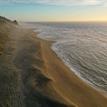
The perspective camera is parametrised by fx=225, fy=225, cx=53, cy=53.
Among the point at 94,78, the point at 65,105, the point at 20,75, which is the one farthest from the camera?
→ the point at 94,78

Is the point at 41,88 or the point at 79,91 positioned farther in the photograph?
the point at 79,91

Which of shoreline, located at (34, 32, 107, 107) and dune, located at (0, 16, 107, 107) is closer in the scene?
dune, located at (0, 16, 107, 107)

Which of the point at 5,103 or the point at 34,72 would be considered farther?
the point at 34,72

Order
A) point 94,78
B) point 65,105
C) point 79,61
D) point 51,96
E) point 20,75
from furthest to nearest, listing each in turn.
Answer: point 79,61, point 94,78, point 20,75, point 51,96, point 65,105

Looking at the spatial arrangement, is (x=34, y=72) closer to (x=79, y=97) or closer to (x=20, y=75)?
(x=20, y=75)

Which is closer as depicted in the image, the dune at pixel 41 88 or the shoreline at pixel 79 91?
the dune at pixel 41 88

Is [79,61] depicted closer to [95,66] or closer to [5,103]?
[95,66]

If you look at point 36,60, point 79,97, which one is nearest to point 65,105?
point 79,97

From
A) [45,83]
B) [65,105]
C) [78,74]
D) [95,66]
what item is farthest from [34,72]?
[95,66]

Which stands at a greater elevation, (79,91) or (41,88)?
(41,88)
